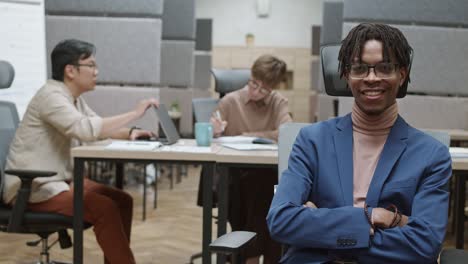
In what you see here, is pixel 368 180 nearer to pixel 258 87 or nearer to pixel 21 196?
pixel 21 196

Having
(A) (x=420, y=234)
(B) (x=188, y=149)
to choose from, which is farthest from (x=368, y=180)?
(B) (x=188, y=149)

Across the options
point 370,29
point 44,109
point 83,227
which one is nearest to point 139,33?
point 44,109

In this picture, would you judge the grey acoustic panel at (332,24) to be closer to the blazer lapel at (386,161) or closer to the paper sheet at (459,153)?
the paper sheet at (459,153)

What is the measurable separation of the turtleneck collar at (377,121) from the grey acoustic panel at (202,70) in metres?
6.79

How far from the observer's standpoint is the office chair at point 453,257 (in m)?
1.47

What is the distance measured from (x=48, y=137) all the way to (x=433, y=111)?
8.18 ft

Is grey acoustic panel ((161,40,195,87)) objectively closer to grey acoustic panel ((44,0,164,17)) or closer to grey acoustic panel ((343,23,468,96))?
grey acoustic panel ((44,0,164,17))

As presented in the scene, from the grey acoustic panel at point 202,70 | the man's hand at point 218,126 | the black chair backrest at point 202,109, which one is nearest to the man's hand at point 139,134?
the man's hand at point 218,126

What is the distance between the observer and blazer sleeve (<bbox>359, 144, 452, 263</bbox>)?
1610 mm

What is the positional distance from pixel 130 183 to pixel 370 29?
516 cm

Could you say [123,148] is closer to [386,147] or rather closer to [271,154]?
[271,154]

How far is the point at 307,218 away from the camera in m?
1.66

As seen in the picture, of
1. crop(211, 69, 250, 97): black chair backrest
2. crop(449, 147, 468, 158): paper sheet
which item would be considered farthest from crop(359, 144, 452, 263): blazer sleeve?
crop(211, 69, 250, 97): black chair backrest

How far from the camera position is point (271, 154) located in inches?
101
